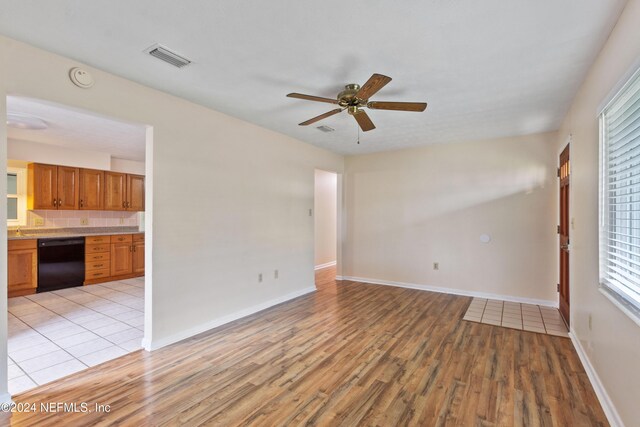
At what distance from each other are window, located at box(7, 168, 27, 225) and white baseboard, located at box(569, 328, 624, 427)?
7723 millimetres

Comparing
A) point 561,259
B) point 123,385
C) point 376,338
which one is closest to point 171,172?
point 123,385

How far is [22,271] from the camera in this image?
4695mm

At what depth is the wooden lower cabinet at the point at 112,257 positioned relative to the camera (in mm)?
5473

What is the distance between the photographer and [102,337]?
10.3 ft

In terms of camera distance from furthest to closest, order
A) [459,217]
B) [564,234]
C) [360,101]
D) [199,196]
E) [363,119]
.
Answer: [459,217] < [564,234] < [199,196] < [363,119] < [360,101]

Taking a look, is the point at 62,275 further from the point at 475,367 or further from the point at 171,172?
the point at 475,367

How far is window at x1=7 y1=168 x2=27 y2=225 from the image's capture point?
5.09 m

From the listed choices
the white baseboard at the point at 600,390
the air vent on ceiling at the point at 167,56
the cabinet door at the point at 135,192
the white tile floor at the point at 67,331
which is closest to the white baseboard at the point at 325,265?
the white tile floor at the point at 67,331

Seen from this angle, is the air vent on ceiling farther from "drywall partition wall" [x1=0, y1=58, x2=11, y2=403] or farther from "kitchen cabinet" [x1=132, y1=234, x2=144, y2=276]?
"kitchen cabinet" [x1=132, y1=234, x2=144, y2=276]

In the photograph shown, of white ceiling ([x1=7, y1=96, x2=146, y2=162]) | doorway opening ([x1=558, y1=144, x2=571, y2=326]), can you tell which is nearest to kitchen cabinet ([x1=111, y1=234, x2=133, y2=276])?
white ceiling ([x1=7, y1=96, x2=146, y2=162])

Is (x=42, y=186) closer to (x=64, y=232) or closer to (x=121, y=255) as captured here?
(x=64, y=232)

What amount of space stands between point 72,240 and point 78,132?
6.68ft

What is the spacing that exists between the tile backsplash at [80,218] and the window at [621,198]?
7559 millimetres

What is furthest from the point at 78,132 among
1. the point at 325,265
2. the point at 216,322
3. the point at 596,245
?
the point at 596,245
